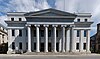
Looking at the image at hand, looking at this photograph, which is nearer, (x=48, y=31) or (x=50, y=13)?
(x=50, y=13)

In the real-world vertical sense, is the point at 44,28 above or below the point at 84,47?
above

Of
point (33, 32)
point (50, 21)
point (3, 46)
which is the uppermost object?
point (50, 21)

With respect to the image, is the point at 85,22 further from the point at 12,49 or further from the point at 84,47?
the point at 12,49

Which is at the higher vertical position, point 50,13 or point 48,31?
point 50,13

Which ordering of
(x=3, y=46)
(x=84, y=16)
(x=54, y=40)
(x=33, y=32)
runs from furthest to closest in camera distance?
(x=3, y=46)
(x=84, y=16)
(x=33, y=32)
(x=54, y=40)

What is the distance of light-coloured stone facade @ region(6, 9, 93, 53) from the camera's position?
46531 millimetres

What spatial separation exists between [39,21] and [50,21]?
310 centimetres

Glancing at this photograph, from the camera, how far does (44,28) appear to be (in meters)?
48.3

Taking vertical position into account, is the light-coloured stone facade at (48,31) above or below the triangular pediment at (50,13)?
below

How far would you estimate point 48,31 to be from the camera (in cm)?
5006

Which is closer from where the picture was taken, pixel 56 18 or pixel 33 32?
pixel 56 18

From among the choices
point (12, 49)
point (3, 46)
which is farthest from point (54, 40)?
point (3, 46)

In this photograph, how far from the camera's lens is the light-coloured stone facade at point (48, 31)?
46.5 m

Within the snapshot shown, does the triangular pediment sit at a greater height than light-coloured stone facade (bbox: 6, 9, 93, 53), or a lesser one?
greater
